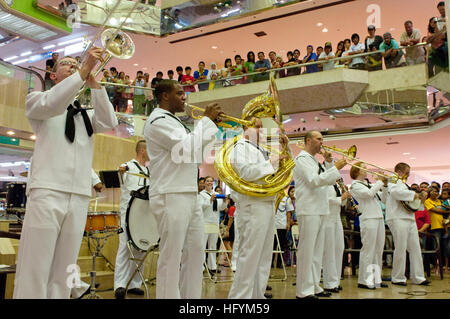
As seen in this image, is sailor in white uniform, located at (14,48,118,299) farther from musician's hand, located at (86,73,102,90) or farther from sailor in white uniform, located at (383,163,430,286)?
sailor in white uniform, located at (383,163,430,286)

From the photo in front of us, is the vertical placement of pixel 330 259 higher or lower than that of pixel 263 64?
lower

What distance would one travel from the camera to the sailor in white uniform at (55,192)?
103 inches

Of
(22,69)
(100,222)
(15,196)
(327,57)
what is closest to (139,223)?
(100,222)

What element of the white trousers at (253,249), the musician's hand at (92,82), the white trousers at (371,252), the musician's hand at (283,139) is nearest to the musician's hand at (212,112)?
the musician's hand at (92,82)

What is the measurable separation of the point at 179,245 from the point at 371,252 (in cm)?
479

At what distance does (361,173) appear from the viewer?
7.25m

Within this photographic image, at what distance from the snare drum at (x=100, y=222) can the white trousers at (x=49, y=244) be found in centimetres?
215

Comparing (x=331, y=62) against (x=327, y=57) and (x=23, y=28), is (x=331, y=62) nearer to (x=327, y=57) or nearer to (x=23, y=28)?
(x=327, y=57)

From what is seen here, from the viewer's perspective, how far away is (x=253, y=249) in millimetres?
4145

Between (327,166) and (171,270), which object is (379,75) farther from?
(171,270)

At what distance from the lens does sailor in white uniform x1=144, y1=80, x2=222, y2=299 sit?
3.13m

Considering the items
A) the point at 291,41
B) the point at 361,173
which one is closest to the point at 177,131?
the point at 361,173

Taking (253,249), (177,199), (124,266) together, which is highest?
(177,199)
